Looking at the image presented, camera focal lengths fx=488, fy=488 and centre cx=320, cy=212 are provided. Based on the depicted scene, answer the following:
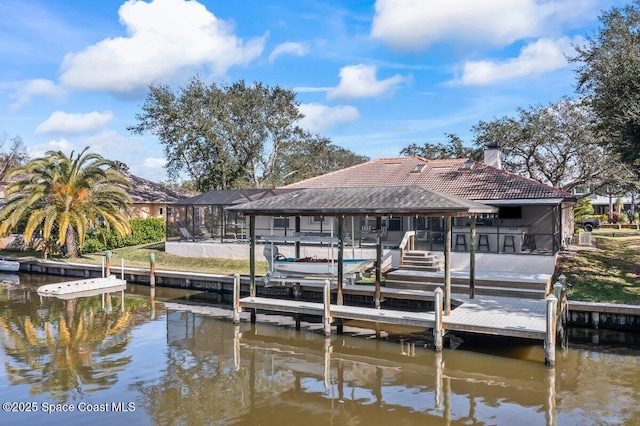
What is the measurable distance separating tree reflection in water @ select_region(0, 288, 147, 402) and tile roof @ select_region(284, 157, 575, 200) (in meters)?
13.5

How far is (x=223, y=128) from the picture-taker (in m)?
39.1

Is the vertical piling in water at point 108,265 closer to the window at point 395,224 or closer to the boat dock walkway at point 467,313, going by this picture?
the boat dock walkway at point 467,313

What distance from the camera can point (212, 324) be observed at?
15984mm

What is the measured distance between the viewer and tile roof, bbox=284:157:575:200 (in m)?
21.2

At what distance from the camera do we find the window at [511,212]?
21922 millimetres

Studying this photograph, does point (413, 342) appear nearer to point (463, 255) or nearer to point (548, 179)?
point (463, 255)

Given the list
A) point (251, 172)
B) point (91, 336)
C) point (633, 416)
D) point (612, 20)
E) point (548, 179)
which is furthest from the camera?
point (251, 172)

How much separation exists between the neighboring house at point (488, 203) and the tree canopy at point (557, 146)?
354 inches

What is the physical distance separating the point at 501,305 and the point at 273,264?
746cm

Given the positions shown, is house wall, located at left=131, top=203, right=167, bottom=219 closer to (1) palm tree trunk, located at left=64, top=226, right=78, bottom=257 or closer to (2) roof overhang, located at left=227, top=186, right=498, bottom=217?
(1) palm tree trunk, located at left=64, top=226, right=78, bottom=257

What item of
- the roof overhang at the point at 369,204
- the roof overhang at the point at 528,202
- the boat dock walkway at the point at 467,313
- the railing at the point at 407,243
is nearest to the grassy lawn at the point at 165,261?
the railing at the point at 407,243

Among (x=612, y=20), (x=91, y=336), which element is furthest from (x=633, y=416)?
(x=612, y=20)

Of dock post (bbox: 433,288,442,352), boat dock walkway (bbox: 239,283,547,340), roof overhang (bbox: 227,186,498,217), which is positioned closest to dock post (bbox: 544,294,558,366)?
boat dock walkway (bbox: 239,283,547,340)

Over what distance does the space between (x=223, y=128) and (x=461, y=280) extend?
2719cm
